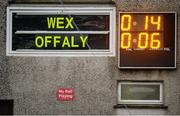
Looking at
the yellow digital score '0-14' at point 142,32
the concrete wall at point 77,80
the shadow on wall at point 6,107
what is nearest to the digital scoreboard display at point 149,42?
the yellow digital score '0-14' at point 142,32

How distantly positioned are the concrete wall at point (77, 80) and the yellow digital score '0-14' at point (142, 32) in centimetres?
21

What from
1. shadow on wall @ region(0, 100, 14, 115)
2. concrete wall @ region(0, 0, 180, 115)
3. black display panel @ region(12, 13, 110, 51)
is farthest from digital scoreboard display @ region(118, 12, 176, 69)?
shadow on wall @ region(0, 100, 14, 115)

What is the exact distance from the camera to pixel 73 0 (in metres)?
6.80

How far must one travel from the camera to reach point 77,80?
21.7 feet

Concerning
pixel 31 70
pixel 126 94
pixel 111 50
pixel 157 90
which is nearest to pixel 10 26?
pixel 31 70

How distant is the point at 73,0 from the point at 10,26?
1.18 meters

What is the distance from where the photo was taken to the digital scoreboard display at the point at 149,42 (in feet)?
21.2

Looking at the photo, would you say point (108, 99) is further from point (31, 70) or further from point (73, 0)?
point (73, 0)

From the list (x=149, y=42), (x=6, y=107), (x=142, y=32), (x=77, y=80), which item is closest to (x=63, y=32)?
(x=77, y=80)

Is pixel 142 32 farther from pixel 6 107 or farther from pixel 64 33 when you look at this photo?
pixel 6 107

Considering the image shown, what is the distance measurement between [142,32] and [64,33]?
1.33 m

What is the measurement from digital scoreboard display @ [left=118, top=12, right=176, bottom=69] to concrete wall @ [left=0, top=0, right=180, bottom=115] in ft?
0.49

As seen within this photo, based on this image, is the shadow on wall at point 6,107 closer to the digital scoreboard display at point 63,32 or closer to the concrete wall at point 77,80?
the concrete wall at point 77,80

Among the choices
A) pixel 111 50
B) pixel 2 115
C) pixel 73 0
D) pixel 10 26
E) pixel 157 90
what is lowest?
pixel 2 115
